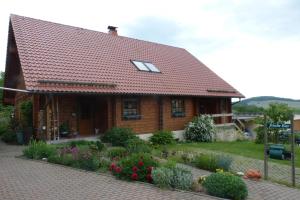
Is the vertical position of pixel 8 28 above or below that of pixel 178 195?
above

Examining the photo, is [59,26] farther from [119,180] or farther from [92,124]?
[119,180]

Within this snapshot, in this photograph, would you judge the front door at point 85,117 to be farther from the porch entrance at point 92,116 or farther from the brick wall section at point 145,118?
the brick wall section at point 145,118

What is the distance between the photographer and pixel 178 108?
21031 millimetres

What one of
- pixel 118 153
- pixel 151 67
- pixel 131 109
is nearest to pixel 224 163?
pixel 118 153

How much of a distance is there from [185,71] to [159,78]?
156 inches

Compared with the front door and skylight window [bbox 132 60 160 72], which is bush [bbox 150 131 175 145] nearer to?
the front door

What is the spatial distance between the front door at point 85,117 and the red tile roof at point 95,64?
1.68 m

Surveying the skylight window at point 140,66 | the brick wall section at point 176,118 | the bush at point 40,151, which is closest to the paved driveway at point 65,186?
the bush at point 40,151

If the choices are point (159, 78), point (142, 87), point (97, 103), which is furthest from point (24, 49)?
point (159, 78)

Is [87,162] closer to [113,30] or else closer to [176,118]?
[176,118]

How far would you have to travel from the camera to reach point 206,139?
2005cm

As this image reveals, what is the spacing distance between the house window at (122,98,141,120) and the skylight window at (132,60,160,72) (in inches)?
98.2

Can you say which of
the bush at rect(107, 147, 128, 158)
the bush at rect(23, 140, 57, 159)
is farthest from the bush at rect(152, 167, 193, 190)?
the bush at rect(23, 140, 57, 159)

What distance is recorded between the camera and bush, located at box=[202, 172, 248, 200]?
7.64m
